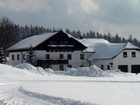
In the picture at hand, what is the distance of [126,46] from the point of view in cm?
8244

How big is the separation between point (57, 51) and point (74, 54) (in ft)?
12.4

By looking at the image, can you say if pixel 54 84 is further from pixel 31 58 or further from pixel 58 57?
pixel 58 57

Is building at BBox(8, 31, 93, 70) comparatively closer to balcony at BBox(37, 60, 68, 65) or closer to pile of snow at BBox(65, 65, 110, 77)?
balcony at BBox(37, 60, 68, 65)

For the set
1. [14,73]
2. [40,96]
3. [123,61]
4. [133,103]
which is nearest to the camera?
[133,103]

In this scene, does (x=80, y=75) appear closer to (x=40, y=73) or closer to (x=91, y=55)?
(x=40, y=73)

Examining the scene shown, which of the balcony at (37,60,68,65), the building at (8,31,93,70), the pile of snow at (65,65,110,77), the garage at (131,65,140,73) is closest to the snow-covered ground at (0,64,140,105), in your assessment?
the pile of snow at (65,65,110,77)

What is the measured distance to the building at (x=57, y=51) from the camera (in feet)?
269

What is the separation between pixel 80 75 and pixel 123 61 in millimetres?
22794

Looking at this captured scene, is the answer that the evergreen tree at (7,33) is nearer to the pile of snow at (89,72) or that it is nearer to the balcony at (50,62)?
the balcony at (50,62)

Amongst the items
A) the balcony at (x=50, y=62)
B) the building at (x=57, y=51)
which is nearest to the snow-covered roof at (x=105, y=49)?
the building at (x=57, y=51)

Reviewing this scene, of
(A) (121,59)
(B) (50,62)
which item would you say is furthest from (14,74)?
(A) (121,59)

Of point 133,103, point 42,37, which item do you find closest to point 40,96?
point 133,103

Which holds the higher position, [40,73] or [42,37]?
[42,37]

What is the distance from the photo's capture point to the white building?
81188 millimetres
